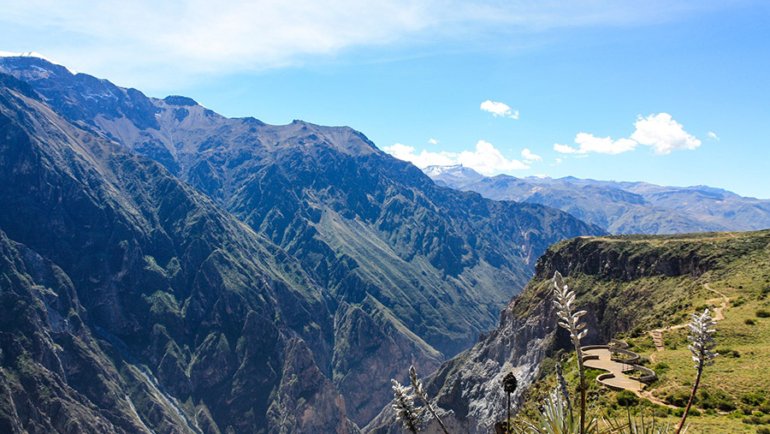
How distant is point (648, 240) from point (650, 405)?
331 ft

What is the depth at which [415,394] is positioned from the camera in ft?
53.6

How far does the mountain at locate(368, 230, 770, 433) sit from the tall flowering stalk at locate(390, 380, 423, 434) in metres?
32.0

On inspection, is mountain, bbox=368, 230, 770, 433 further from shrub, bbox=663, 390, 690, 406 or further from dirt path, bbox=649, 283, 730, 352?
dirt path, bbox=649, 283, 730, 352

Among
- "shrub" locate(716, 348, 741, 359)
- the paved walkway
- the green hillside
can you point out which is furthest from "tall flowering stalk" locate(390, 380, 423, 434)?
"shrub" locate(716, 348, 741, 359)

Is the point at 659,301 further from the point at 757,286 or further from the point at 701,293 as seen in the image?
the point at 757,286

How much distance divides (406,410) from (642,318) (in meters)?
100

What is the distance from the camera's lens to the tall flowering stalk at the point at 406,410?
53.6 feet

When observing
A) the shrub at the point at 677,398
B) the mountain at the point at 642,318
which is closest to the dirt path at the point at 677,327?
the mountain at the point at 642,318

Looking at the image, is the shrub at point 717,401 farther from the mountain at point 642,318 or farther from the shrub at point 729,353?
the shrub at point 729,353

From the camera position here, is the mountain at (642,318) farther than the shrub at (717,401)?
Yes

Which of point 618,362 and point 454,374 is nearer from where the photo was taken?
point 618,362

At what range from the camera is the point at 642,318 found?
10438 centimetres

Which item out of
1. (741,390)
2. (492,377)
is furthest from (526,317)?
(741,390)

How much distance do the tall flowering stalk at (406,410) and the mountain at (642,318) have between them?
31973mm
